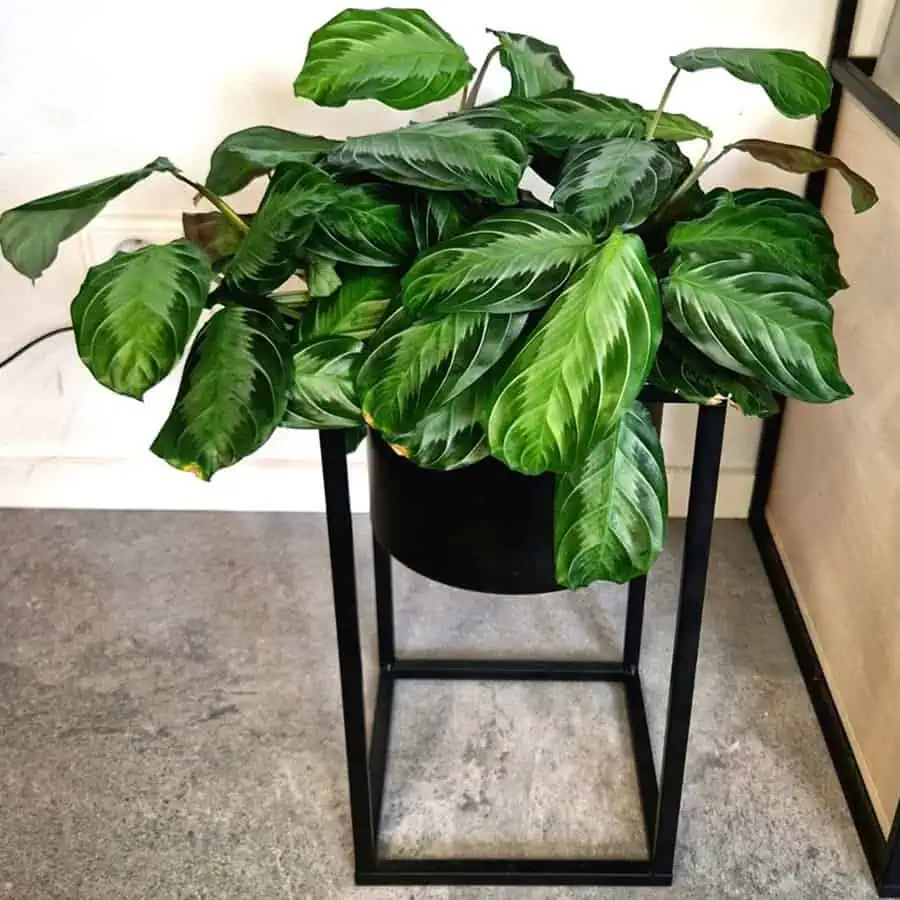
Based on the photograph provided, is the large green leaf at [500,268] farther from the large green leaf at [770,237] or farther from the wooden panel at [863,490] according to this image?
the wooden panel at [863,490]

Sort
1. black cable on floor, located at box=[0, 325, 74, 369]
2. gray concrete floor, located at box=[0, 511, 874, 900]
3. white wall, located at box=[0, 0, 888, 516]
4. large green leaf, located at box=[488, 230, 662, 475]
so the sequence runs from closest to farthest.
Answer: large green leaf, located at box=[488, 230, 662, 475] → gray concrete floor, located at box=[0, 511, 874, 900] → white wall, located at box=[0, 0, 888, 516] → black cable on floor, located at box=[0, 325, 74, 369]

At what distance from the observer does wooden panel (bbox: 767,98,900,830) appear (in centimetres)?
125

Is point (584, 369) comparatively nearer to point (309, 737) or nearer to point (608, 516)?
Result: point (608, 516)

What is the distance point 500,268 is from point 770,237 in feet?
0.78

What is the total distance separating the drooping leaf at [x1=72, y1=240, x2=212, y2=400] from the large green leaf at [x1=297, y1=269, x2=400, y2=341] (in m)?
0.09

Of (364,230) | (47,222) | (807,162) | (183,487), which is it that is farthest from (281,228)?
(183,487)

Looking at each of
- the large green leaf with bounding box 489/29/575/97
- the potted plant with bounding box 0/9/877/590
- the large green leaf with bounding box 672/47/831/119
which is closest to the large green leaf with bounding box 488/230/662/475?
the potted plant with bounding box 0/9/877/590

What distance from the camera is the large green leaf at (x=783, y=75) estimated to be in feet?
2.89

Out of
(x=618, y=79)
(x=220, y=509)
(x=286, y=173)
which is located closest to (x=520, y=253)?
(x=286, y=173)

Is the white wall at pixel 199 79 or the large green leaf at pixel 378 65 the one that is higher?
the large green leaf at pixel 378 65

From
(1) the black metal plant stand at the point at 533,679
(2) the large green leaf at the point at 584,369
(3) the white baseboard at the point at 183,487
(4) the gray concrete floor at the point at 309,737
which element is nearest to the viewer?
(2) the large green leaf at the point at 584,369

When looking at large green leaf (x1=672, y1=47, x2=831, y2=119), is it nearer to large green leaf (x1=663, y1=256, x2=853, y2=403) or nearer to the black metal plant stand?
large green leaf (x1=663, y1=256, x2=853, y2=403)

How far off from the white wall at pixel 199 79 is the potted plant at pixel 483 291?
0.53 m

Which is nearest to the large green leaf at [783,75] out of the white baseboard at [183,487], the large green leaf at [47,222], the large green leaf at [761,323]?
the large green leaf at [761,323]
